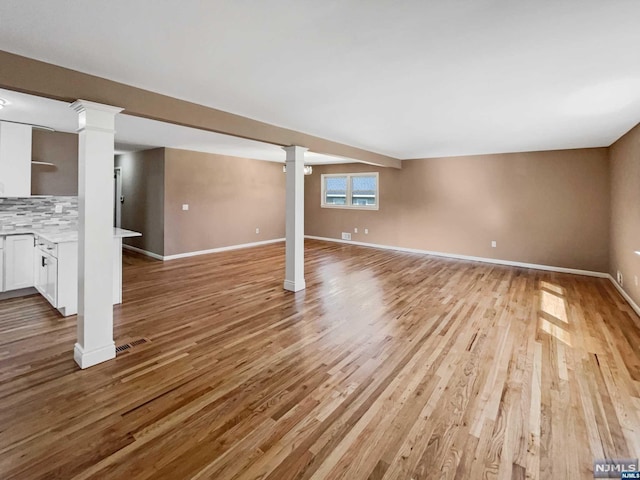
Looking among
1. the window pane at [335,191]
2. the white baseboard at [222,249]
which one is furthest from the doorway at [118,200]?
the window pane at [335,191]

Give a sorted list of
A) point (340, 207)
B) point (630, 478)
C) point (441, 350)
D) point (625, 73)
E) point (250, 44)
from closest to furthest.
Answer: point (630, 478), point (250, 44), point (625, 73), point (441, 350), point (340, 207)

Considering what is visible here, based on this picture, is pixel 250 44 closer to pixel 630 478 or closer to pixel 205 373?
pixel 205 373

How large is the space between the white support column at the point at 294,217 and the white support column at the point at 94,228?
2333mm

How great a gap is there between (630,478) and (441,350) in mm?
1406

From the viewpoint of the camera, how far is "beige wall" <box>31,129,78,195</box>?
4.88 meters

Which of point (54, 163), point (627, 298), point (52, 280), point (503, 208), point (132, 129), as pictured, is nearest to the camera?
point (52, 280)

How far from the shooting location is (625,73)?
241 cm

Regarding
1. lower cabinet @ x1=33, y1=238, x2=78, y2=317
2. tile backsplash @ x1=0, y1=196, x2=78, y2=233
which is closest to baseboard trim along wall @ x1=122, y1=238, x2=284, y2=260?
tile backsplash @ x1=0, y1=196, x2=78, y2=233

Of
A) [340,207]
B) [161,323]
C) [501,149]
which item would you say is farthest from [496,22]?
[340,207]

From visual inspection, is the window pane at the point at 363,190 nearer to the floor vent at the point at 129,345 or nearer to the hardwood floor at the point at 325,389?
the hardwood floor at the point at 325,389

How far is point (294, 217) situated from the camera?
4.56m

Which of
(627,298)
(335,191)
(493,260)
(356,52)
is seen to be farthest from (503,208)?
(356,52)

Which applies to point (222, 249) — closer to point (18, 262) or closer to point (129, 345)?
point (18, 262)

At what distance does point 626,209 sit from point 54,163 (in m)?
8.62
